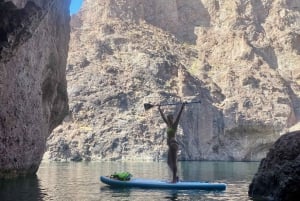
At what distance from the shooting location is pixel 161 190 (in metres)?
21.5

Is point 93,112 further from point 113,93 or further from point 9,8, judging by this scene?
point 9,8

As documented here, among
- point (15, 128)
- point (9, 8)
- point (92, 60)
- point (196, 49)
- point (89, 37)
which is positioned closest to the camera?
point (9, 8)

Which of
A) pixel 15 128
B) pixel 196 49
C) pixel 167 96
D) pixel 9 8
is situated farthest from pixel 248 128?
pixel 9 8

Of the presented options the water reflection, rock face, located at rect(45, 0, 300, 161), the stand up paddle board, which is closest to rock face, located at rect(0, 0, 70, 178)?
the water reflection

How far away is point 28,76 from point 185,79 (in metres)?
79.7

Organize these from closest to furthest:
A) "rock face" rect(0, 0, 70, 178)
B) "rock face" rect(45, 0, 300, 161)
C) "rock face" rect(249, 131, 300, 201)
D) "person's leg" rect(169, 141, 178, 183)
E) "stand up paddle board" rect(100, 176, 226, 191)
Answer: "rock face" rect(249, 131, 300, 201)
"rock face" rect(0, 0, 70, 178)
"stand up paddle board" rect(100, 176, 226, 191)
"person's leg" rect(169, 141, 178, 183)
"rock face" rect(45, 0, 300, 161)

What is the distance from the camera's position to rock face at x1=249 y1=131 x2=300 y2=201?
1546 cm

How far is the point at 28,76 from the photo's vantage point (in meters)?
29.9

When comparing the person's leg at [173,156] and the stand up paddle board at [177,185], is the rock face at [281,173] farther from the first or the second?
the person's leg at [173,156]

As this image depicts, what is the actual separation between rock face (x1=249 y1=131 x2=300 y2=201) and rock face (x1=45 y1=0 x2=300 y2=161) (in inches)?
2898

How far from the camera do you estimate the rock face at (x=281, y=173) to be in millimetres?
15461

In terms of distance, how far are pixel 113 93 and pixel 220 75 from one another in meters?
28.0

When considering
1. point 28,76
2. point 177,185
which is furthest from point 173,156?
point 28,76

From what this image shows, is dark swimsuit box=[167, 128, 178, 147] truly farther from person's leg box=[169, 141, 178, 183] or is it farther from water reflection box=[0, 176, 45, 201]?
water reflection box=[0, 176, 45, 201]
